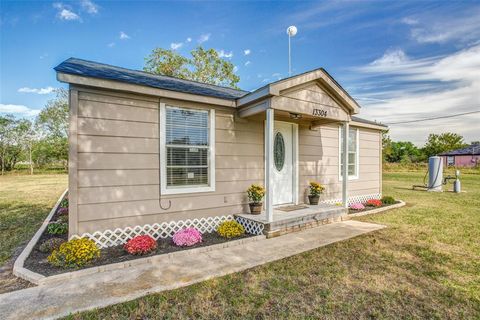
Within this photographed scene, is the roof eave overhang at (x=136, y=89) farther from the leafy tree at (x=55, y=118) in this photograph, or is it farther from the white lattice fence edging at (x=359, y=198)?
the leafy tree at (x=55, y=118)

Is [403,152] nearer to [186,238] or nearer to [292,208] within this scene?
[292,208]

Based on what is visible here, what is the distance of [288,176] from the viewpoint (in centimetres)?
667

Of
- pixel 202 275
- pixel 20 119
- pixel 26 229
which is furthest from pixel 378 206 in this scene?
pixel 20 119

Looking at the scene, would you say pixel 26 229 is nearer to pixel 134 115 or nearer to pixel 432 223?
pixel 134 115

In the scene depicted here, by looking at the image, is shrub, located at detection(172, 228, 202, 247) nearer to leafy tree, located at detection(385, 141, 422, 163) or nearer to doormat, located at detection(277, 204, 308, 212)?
doormat, located at detection(277, 204, 308, 212)

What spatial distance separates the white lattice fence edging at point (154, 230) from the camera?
4086 millimetres

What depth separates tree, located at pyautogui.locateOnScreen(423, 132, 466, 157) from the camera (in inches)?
1889

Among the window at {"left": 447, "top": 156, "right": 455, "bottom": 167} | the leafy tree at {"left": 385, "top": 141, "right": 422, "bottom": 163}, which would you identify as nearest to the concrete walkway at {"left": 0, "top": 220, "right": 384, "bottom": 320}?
the window at {"left": 447, "top": 156, "right": 455, "bottom": 167}

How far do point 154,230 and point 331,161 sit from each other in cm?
570

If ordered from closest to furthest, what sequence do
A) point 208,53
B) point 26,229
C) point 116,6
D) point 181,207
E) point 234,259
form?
point 234,259 < point 181,207 < point 26,229 < point 116,6 < point 208,53

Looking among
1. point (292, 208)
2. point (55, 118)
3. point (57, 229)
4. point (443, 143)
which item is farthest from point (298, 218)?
point (443, 143)

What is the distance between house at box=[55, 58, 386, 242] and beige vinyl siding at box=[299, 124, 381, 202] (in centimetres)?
10

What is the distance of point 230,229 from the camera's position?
192 inches

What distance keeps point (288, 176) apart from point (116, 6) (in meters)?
7.79
